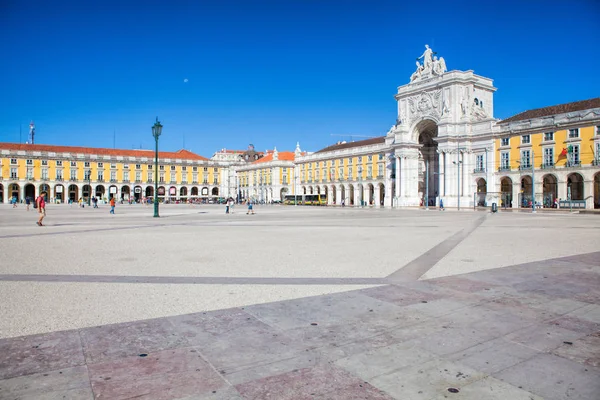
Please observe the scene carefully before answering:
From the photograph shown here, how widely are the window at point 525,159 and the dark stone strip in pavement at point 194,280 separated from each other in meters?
47.1

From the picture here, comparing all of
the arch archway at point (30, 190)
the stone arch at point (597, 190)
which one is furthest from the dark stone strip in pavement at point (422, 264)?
the arch archway at point (30, 190)

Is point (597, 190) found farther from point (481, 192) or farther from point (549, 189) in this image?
point (481, 192)

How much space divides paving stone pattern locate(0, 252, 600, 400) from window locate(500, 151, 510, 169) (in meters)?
48.5

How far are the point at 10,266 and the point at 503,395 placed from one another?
28.0 feet

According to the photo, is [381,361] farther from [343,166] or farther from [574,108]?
[343,166]

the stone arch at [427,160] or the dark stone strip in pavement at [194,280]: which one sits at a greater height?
the stone arch at [427,160]

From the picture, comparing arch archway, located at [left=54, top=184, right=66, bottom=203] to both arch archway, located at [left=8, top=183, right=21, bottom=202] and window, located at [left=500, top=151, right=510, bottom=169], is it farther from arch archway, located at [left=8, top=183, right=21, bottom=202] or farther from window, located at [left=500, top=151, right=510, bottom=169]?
window, located at [left=500, top=151, right=510, bottom=169]

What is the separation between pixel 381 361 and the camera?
3.55m

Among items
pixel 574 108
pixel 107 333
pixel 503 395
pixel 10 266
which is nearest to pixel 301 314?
pixel 107 333

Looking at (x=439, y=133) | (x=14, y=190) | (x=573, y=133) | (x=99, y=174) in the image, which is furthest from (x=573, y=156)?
(x=14, y=190)

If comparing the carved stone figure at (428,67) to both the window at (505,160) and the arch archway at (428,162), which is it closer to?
the arch archway at (428,162)

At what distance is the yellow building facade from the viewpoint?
264 feet

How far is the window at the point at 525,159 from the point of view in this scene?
154ft

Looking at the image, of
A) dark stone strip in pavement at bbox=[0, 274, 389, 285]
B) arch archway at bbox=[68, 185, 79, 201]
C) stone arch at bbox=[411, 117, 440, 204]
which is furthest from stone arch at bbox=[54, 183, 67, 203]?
dark stone strip in pavement at bbox=[0, 274, 389, 285]
